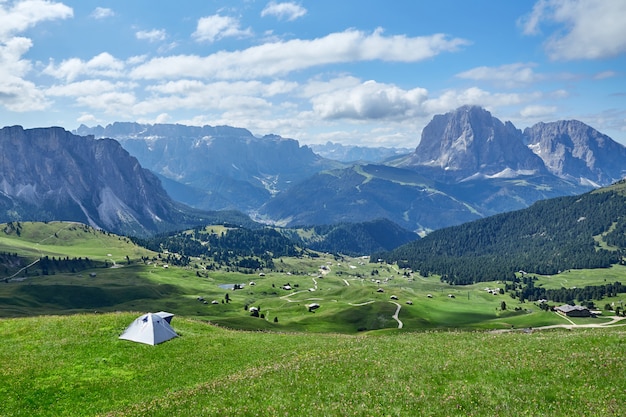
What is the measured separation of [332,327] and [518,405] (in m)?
125

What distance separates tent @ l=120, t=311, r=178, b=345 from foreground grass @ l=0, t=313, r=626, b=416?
140cm

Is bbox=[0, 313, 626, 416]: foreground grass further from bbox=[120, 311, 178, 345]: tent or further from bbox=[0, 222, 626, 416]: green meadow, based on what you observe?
bbox=[120, 311, 178, 345]: tent

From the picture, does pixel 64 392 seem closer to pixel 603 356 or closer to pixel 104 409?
pixel 104 409

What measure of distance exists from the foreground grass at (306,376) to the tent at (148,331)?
1403 millimetres

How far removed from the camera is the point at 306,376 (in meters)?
35.8

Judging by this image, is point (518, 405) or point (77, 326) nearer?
point (518, 405)

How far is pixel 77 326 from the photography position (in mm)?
56969

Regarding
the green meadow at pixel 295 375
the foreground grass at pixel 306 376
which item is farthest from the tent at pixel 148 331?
the foreground grass at pixel 306 376

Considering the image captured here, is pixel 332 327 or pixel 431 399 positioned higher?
pixel 431 399

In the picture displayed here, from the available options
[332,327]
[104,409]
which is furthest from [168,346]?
[332,327]

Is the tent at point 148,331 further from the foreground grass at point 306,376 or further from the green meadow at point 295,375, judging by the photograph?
the foreground grass at point 306,376

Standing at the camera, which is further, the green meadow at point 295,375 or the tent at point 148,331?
the tent at point 148,331

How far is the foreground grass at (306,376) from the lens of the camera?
2900 centimetres

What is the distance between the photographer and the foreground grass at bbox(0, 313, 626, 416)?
29.0m
